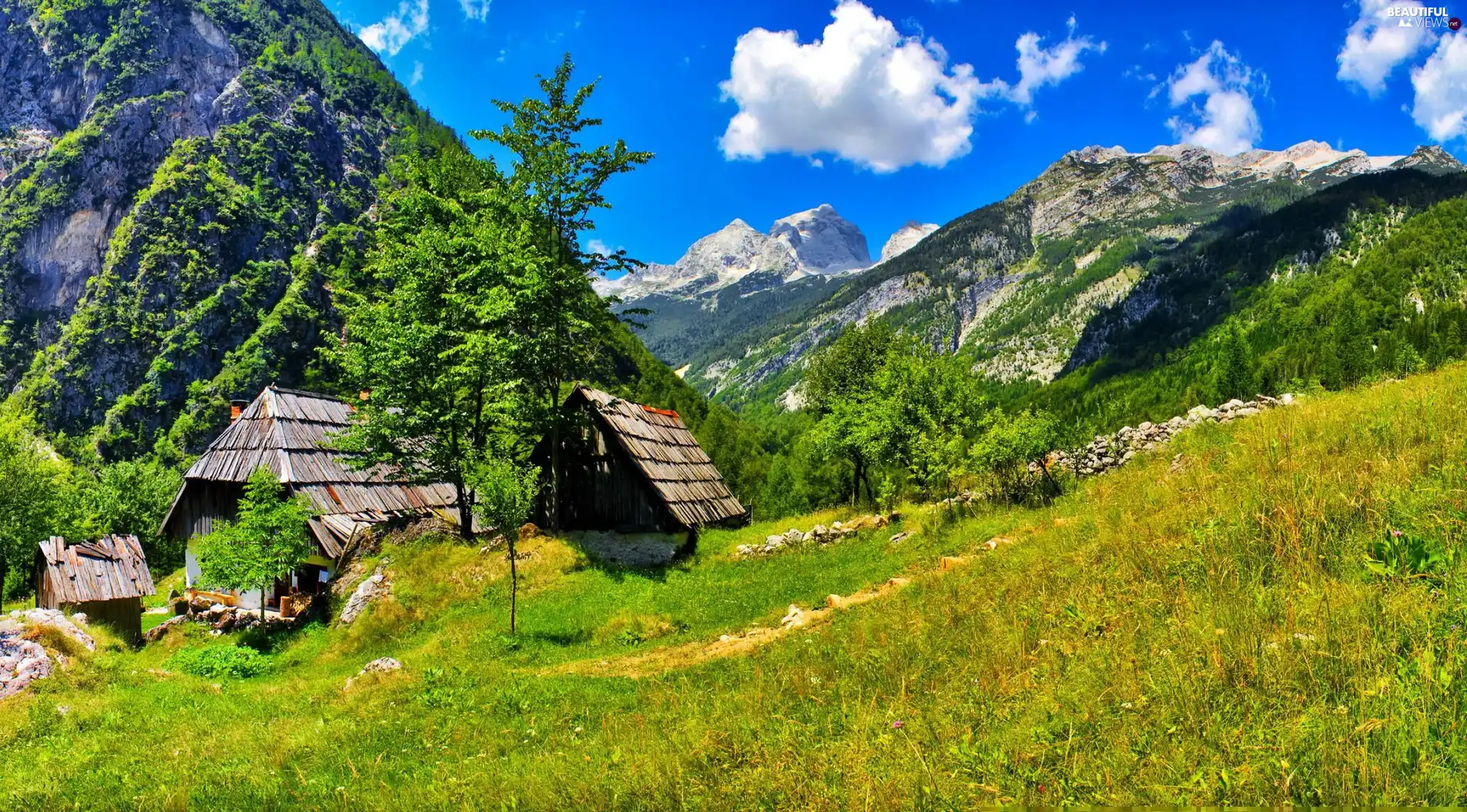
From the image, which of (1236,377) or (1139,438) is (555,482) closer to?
(1139,438)

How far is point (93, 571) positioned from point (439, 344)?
1572cm

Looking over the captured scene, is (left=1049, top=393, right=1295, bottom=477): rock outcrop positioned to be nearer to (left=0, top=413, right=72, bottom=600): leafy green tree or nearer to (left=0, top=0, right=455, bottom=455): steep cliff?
(left=0, top=413, right=72, bottom=600): leafy green tree

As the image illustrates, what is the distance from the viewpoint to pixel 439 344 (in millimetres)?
21266

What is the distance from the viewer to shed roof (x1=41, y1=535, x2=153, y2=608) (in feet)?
72.2

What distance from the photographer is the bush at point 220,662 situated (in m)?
16.2

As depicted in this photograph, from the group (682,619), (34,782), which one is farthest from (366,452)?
(34,782)

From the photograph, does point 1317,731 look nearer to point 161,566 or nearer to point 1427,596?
point 1427,596

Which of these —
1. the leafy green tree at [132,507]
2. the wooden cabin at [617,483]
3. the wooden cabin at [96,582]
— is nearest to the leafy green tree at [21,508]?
the leafy green tree at [132,507]

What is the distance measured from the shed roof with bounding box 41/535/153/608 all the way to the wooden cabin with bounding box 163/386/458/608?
6.42 ft

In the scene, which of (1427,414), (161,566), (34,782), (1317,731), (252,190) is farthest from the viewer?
(252,190)

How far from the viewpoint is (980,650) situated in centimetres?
684

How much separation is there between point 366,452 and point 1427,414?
25.7 metres

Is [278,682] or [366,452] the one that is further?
[366,452]

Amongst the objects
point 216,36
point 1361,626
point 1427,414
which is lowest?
point 1361,626
